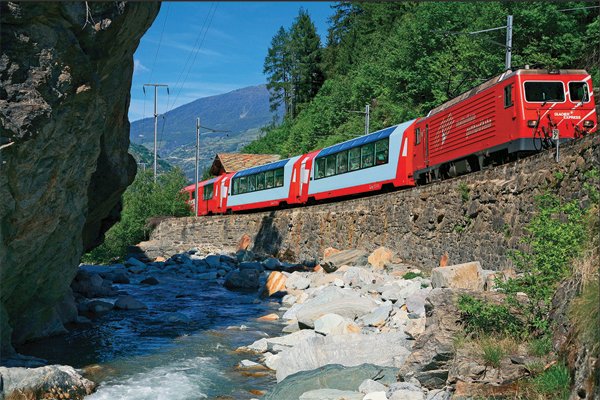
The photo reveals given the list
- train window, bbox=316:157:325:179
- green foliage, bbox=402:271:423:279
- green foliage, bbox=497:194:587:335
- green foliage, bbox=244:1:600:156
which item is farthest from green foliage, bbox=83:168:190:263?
green foliage, bbox=497:194:587:335

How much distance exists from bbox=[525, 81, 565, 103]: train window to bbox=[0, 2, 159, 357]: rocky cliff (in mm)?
8559

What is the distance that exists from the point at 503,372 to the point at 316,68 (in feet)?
221

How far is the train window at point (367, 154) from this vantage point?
24.0m

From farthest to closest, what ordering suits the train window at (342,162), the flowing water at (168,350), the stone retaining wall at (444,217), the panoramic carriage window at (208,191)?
the panoramic carriage window at (208,191) < the train window at (342,162) < the stone retaining wall at (444,217) < the flowing water at (168,350)

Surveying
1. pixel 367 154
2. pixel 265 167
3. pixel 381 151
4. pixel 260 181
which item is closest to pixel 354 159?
pixel 367 154

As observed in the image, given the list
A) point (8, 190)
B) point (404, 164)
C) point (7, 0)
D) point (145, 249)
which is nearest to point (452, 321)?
point (8, 190)

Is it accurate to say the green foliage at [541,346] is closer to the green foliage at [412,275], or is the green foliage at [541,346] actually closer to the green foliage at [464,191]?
the green foliage at [464,191]

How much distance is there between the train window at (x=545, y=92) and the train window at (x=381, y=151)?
8267 mm

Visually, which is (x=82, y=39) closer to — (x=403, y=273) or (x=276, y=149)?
(x=403, y=273)

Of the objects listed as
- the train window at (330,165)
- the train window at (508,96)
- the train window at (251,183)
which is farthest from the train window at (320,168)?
the train window at (508,96)

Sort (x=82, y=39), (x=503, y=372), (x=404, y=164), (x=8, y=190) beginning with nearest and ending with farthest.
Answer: (x=503, y=372), (x=8, y=190), (x=82, y=39), (x=404, y=164)

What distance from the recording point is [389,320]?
40.4ft

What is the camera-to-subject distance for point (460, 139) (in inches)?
Result: 706

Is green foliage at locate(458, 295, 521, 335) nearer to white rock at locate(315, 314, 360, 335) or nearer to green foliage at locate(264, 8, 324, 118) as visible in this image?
white rock at locate(315, 314, 360, 335)
